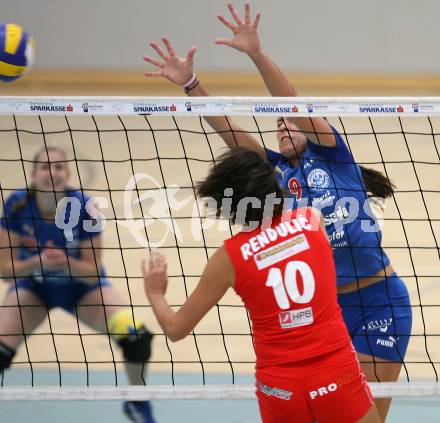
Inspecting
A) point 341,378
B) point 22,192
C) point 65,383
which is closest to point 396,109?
point 341,378

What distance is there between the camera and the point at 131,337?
4.14m

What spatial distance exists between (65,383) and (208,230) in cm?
297

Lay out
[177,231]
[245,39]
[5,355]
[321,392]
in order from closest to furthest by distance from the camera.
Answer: [321,392]
[245,39]
[5,355]
[177,231]

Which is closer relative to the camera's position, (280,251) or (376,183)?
(280,251)

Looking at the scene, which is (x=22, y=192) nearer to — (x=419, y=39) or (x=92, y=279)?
(x=92, y=279)

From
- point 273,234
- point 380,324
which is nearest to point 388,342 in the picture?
point 380,324

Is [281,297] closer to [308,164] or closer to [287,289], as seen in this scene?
[287,289]

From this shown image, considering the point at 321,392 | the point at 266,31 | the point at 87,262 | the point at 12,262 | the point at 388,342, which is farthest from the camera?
the point at 266,31

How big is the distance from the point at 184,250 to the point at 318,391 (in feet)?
14.6

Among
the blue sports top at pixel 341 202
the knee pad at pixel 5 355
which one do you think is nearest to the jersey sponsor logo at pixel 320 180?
the blue sports top at pixel 341 202

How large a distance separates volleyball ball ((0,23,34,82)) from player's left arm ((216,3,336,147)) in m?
1.18

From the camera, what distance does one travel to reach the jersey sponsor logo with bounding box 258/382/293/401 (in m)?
2.60

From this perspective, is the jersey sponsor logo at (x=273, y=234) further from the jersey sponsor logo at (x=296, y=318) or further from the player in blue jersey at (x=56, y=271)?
the player in blue jersey at (x=56, y=271)

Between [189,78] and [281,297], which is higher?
[189,78]
